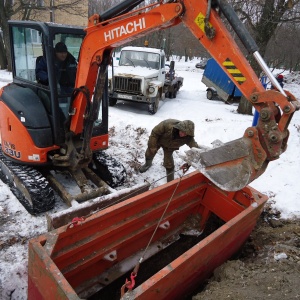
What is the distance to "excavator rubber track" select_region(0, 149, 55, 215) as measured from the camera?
416 cm

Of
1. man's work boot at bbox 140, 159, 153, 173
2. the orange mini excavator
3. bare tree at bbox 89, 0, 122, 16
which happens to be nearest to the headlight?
man's work boot at bbox 140, 159, 153, 173

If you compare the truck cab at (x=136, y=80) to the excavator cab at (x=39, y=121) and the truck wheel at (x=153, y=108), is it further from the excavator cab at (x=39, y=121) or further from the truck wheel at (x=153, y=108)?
the excavator cab at (x=39, y=121)

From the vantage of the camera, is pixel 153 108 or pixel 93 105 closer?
pixel 93 105

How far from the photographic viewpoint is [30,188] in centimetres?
413

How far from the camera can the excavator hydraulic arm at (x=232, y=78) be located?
2520 millimetres

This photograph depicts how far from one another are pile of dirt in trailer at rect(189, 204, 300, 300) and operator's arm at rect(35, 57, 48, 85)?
3390 millimetres

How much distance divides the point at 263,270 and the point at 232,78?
2.03m

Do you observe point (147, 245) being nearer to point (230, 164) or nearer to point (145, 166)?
point (230, 164)

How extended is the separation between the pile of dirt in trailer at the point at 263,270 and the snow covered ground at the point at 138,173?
0.96m

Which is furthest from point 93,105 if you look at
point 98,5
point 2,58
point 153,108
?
point 98,5

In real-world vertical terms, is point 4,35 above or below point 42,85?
above

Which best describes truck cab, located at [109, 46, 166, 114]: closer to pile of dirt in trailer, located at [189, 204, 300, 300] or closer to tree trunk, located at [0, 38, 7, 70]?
pile of dirt in trailer, located at [189, 204, 300, 300]

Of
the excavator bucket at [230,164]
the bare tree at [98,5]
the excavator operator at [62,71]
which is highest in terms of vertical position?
the bare tree at [98,5]

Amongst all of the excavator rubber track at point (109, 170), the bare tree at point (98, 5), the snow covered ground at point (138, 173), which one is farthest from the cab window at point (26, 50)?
the bare tree at point (98, 5)
